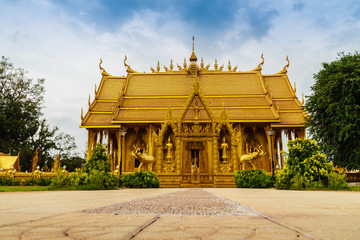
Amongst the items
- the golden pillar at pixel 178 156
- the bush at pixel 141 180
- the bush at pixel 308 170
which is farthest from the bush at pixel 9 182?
the bush at pixel 308 170

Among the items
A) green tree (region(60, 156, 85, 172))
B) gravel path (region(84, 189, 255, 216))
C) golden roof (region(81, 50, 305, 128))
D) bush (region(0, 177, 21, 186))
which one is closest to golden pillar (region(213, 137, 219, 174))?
golden roof (region(81, 50, 305, 128))

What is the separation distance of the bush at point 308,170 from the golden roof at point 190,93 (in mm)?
11046

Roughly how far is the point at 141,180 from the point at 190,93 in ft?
34.8

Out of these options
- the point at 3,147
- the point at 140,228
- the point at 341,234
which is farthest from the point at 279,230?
the point at 3,147

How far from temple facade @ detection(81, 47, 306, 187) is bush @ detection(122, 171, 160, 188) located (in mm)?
2685

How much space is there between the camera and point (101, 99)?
25.9 metres

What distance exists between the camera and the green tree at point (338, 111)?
17.6 meters


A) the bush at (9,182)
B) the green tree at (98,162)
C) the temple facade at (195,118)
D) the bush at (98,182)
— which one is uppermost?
the temple facade at (195,118)

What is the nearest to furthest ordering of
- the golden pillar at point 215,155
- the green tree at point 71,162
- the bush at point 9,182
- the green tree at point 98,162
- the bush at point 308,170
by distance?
the bush at point 308,170 → the green tree at point 98,162 → the bush at point 9,182 → the golden pillar at point 215,155 → the green tree at point 71,162

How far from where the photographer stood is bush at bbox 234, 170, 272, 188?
1373 cm

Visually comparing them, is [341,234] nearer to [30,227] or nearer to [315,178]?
[30,227]

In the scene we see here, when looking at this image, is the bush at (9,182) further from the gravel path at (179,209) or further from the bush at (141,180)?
the gravel path at (179,209)

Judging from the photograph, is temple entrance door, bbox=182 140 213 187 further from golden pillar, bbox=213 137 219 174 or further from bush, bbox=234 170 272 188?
bush, bbox=234 170 272 188

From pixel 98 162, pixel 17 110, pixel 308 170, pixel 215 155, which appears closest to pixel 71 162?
pixel 17 110
